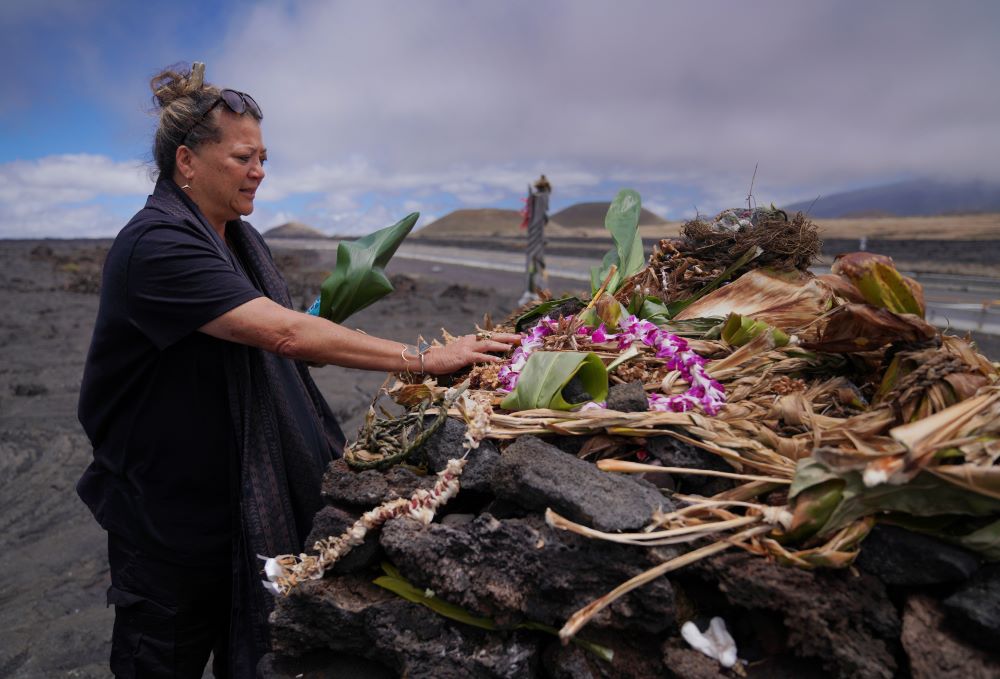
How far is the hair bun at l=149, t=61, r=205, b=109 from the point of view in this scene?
1940 millimetres

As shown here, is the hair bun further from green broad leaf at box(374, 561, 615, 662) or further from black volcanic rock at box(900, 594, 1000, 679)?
black volcanic rock at box(900, 594, 1000, 679)

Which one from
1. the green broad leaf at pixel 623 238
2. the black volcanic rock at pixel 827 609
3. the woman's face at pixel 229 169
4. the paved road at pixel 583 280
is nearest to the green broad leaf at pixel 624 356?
the green broad leaf at pixel 623 238

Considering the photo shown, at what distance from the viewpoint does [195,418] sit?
1.90 m

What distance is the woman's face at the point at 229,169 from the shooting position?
1952mm

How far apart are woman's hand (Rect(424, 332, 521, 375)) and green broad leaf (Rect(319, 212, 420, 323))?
1.31 ft

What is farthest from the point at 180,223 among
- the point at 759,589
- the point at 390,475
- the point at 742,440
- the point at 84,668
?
the point at 84,668

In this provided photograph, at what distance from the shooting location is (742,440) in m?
1.39

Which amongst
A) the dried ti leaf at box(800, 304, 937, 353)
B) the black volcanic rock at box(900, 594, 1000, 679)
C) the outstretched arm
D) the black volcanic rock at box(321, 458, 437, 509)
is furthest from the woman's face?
the black volcanic rock at box(900, 594, 1000, 679)

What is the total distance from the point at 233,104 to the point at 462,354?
1.02m

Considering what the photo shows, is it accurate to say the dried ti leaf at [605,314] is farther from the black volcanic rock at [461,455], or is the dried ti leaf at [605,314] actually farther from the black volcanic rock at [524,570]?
the black volcanic rock at [524,570]

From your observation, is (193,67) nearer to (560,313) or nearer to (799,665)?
(560,313)

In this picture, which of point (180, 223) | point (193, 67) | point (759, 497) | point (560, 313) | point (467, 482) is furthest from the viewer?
point (560, 313)

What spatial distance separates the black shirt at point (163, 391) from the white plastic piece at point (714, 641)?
1.35 meters

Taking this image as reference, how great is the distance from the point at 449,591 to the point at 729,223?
1520 millimetres
